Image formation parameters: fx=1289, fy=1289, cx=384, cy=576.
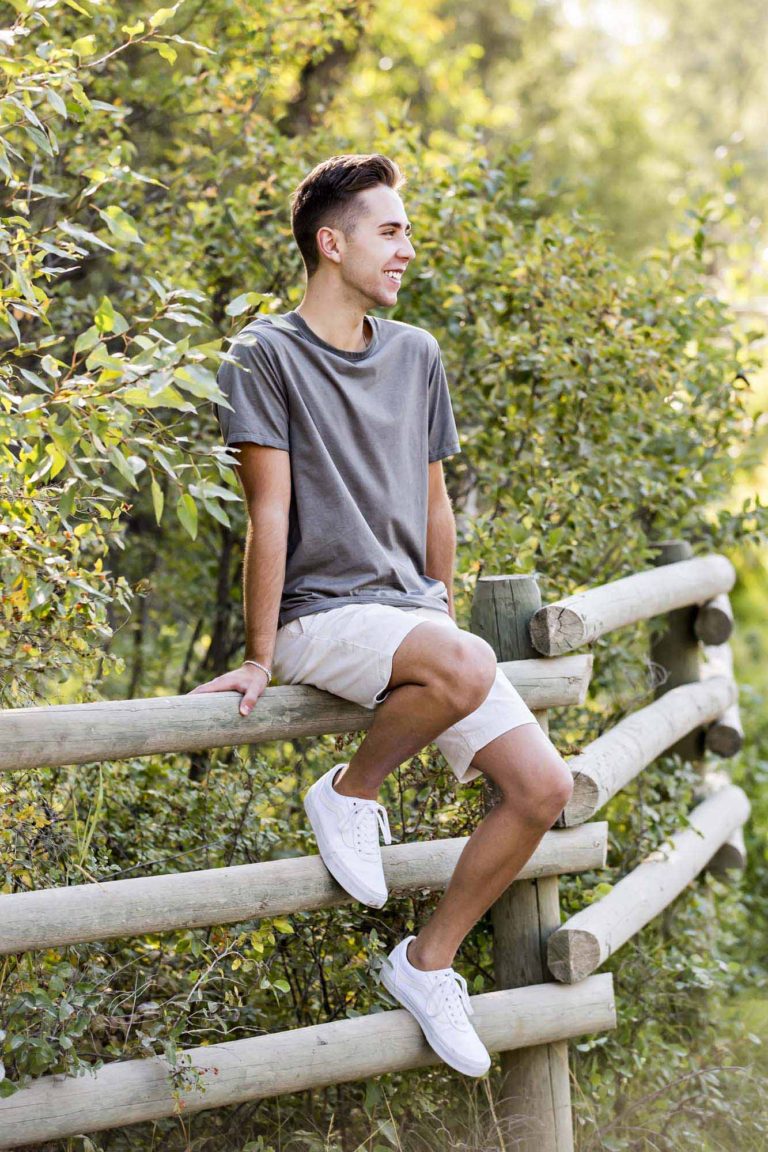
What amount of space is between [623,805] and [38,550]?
2967 millimetres

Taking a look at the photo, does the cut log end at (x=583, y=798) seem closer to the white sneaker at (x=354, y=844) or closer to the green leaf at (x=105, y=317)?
the white sneaker at (x=354, y=844)

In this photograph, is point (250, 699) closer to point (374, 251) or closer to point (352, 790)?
point (352, 790)

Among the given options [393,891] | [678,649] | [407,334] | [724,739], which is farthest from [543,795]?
[724,739]

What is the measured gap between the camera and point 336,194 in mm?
3516

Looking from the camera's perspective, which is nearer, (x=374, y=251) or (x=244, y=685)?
(x=244, y=685)

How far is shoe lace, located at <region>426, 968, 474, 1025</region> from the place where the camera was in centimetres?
319

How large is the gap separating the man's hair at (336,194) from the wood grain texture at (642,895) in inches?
77.9

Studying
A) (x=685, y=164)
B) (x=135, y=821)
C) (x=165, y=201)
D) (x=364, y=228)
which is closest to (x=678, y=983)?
(x=135, y=821)

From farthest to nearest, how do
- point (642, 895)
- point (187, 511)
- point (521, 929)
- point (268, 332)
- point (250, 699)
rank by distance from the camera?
point (642, 895) → point (521, 929) → point (268, 332) → point (250, 699) → point (187, 511)

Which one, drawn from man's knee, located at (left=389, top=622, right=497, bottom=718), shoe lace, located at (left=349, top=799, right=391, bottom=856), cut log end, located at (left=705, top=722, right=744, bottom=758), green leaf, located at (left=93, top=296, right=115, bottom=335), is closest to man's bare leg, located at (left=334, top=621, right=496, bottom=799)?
man's knee, located at (left=389, top=622, right=497, bottom=718)

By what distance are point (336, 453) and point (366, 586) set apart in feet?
1.18

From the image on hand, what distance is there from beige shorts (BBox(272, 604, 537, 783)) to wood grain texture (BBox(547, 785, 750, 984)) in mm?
616

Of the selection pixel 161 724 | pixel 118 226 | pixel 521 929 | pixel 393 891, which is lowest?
pixel 521 929

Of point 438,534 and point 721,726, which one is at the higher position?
point 438,534
